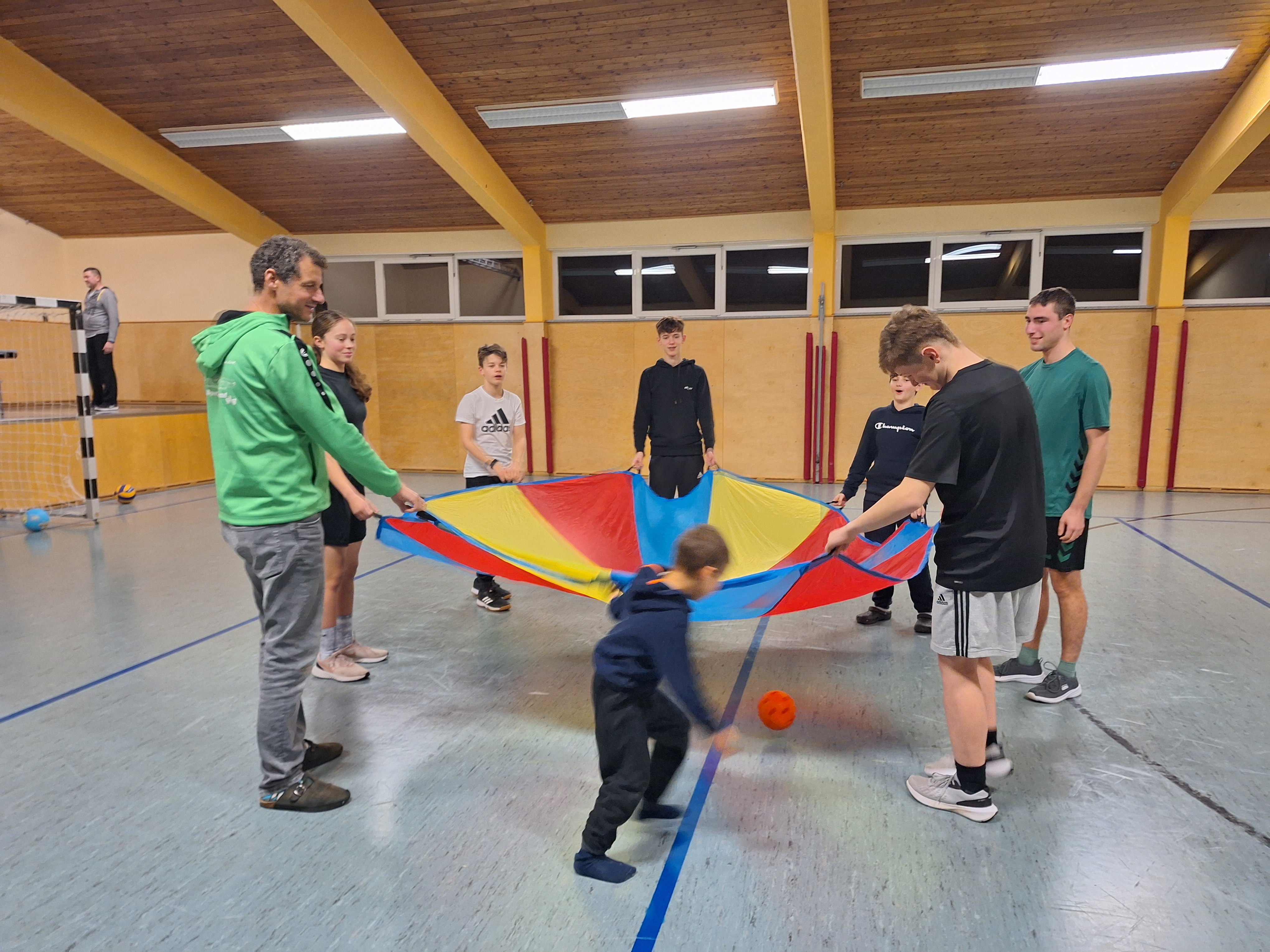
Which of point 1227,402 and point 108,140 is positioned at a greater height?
point 108,140

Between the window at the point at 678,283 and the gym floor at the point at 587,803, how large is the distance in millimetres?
5503

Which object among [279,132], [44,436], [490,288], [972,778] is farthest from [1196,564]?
[44,436]

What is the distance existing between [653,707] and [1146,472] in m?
7.66

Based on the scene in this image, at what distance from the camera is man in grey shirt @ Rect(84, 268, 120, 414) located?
7.75 m

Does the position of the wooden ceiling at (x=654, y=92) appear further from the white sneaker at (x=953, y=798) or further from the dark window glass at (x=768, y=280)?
the white sneaker at (x=953, y=798)

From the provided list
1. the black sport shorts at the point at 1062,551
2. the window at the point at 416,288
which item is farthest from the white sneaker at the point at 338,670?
the window at the point at 416,288

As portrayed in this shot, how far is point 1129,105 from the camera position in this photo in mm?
6121

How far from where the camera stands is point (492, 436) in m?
3.66

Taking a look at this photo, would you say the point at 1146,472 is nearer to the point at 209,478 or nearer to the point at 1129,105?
the point at 1129,105

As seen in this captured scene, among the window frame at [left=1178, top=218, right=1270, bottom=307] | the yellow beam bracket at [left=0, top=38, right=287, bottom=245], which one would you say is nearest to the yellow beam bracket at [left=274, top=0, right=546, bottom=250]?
the yellow beam bracket at [left=0, top=38, right=287, bottom=245]

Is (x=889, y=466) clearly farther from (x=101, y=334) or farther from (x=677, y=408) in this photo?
(x=101, y=334)

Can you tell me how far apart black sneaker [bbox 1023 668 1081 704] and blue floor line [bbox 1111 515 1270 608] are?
175 cm

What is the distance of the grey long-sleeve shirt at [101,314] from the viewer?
25.4 ft

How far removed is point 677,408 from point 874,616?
145cm
